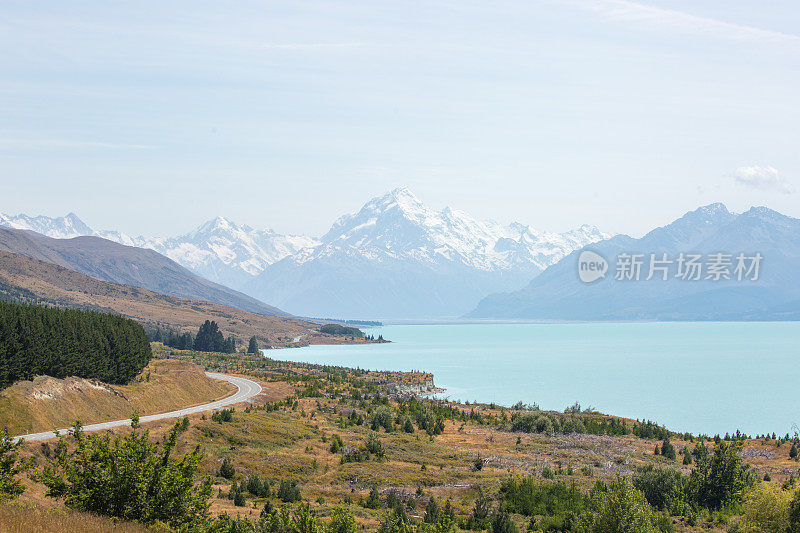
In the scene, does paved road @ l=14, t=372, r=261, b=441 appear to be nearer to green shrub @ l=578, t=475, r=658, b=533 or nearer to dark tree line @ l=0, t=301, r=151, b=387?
dark tree line @ l=0, t=301, r=151, b=387

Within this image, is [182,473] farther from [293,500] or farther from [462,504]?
[462,504]

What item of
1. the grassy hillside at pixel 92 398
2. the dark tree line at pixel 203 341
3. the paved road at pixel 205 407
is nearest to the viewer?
the paved road at pixel 205 407

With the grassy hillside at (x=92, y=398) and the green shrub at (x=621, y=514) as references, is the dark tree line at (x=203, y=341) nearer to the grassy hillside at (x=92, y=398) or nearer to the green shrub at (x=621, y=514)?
the grassy hillside at (x=92, y=398)

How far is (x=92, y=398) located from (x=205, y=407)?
42.7ft

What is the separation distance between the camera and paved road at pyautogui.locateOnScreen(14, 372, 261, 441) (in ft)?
152

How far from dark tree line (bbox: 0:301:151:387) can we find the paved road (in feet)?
25.2

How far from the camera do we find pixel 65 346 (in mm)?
62094

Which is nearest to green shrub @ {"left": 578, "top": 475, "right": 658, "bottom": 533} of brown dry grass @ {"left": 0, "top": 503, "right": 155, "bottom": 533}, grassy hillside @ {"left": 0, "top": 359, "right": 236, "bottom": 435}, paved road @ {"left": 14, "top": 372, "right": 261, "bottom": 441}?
brown dry grass @ {"left": 0, "top": 503, "right": 155, "bottom": 533}

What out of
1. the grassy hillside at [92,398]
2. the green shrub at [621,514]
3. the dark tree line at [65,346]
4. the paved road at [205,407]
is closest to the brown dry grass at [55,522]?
the paved road at [205,407]

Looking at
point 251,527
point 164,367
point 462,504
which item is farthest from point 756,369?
point 251,527

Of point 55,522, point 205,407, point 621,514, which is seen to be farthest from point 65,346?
point 621,514

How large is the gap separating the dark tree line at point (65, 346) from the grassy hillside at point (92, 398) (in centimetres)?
139

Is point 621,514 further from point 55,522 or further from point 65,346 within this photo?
point 65,346

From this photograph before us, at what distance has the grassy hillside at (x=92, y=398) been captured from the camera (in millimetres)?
49312
